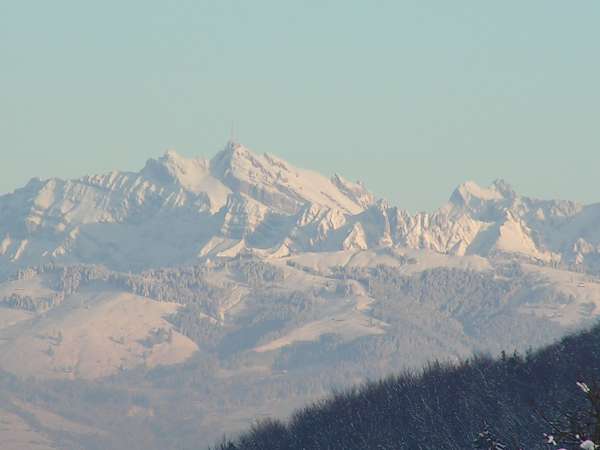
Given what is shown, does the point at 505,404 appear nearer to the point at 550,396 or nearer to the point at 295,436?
the point at 550,396

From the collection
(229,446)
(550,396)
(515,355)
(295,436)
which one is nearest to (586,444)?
(550,396)

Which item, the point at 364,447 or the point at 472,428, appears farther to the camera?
the point at 364,447

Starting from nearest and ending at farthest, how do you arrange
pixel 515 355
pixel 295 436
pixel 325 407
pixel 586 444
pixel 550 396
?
1. pixel 586 444
2. pixel 550 396
3. pixel 515 355
4. pixel 295 436
5. pixel 325 407

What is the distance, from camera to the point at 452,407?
13088 centimetres

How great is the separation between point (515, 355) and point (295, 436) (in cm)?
2671

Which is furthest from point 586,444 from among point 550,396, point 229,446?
Result: point 229,446

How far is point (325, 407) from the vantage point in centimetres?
15312

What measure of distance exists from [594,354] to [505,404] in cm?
809

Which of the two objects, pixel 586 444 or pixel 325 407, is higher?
pixel 586 444

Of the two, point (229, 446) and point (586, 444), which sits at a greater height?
point (586, 444)

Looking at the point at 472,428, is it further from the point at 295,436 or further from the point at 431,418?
the point at 295,436

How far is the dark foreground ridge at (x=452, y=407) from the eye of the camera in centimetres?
11369

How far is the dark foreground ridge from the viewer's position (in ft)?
373

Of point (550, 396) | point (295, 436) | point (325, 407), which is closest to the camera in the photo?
point (550, 396)
